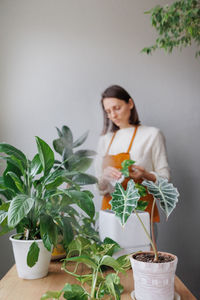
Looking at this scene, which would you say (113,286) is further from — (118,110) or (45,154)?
(118,110)

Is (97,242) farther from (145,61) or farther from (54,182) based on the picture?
(145,61)

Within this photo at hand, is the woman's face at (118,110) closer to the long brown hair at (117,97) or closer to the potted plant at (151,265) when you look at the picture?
the long brown hair at (117,97)

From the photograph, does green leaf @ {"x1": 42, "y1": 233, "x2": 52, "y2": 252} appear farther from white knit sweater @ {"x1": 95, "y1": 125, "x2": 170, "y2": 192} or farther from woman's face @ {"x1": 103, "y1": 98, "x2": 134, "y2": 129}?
woman's face @ {"x1": 103, "y1": 98, "x2": 134, "y2": 129}

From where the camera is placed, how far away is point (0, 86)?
2480mm

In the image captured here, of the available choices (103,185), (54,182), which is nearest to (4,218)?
(54,182)

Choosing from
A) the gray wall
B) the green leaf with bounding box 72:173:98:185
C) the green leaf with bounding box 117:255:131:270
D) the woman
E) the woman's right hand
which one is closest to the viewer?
the green leaf with bounding box 117:255:131:270

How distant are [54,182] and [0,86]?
1.65 m

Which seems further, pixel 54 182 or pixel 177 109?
pixel 177 109

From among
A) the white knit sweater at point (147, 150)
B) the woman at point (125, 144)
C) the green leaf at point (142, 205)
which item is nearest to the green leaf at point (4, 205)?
the green leaf at point (142, 205)

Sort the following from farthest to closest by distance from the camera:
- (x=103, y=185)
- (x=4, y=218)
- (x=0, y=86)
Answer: (x=0, y=86)
(x=103, y=185)
(x=4, y=218)

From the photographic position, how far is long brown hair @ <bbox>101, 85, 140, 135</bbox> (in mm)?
2191

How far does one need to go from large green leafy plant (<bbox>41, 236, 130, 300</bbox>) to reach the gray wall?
4.66ft

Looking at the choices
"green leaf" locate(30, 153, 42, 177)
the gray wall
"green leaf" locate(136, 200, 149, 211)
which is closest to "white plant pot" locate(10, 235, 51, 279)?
"green leaf" locate(30, 153, 42, 177)

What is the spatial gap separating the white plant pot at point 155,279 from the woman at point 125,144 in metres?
1.18
